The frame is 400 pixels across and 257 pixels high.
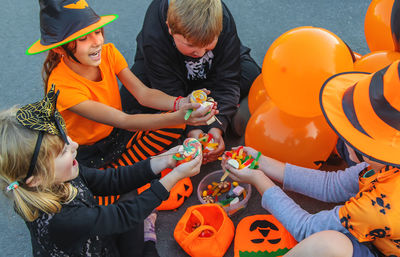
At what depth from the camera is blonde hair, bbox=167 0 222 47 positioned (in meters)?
1.46

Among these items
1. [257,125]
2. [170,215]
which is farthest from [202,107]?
[170,215]

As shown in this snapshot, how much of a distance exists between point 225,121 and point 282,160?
41 cm

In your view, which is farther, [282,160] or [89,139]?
[89,139]

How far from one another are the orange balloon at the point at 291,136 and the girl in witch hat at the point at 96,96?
225mm

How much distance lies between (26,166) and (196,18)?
2.68 feet

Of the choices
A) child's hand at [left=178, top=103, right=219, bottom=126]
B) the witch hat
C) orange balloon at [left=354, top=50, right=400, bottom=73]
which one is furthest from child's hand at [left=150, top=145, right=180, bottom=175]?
orange balloon at [left=354, top=50, right=400, bottom=73]

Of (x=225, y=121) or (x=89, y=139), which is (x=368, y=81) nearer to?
(x=225, y=121)

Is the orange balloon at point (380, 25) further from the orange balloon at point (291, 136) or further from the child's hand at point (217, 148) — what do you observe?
the child's hand at point (217, 148)

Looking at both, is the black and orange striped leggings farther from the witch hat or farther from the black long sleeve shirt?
the witch hat

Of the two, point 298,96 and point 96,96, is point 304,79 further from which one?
point 96,96

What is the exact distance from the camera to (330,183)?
1.44m

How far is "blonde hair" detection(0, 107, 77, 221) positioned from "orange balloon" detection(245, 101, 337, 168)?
78cm

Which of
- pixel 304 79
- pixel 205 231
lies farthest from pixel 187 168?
pixel 304 79

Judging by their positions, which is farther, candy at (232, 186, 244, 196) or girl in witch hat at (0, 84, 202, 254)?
candy at (232, 186, 244, 196)
